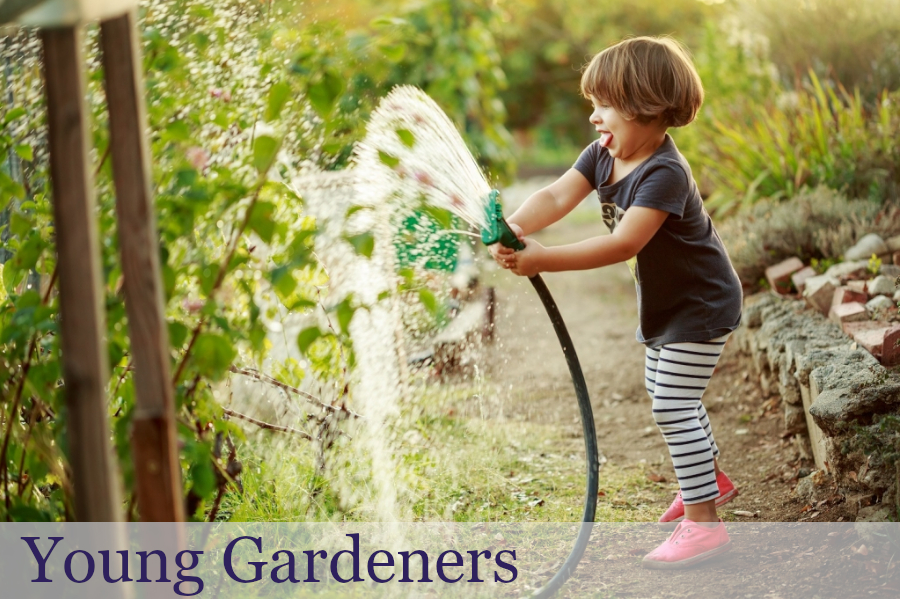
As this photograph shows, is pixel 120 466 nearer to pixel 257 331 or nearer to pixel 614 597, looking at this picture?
pixel 257 331

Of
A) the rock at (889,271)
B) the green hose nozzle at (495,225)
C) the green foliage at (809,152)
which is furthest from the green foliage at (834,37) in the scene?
the green hose nozzle at (495,225)

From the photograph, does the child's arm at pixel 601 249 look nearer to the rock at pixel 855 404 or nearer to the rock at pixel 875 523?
the rock at pixel 855 404

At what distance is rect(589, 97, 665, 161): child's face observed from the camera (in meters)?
2.18

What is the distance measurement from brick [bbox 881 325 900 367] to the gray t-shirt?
543 millimetres

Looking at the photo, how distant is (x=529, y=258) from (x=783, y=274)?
6.86ft

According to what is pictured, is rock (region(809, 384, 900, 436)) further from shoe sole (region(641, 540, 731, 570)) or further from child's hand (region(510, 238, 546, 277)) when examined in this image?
child's hand (region(510, 238, 546, 277))

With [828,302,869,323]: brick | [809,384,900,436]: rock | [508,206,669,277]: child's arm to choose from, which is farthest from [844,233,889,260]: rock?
[508,206,669,277]: child's arm

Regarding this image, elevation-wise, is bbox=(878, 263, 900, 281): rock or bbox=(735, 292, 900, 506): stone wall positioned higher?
bbox=(878, 263, 900, 281): rock

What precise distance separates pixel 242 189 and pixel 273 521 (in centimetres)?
116

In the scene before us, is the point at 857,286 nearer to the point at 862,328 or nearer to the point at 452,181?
the point at 862,328

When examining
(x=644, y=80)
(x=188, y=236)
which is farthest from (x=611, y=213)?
(x=188, y=236)

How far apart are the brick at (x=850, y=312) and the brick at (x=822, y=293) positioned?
0.56 feet

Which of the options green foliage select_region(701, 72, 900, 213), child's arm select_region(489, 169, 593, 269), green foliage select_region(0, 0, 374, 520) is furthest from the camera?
green foliage select_region(701, 72, 900, 213)

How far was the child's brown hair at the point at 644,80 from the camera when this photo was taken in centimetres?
212
